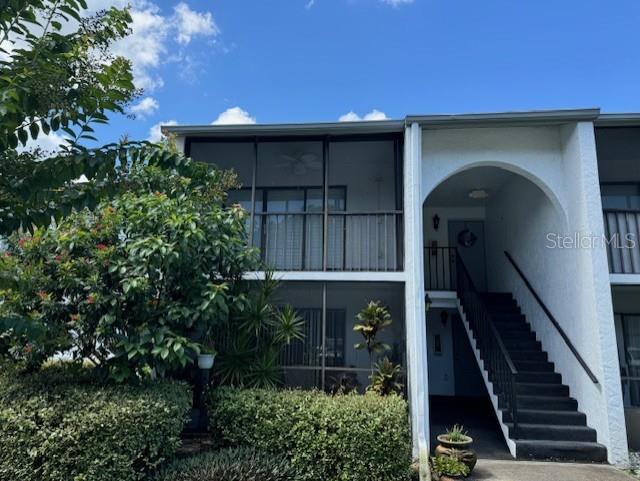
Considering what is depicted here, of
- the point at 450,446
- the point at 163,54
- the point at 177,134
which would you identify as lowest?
the point at 450,446

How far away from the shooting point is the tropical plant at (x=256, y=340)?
298 inches

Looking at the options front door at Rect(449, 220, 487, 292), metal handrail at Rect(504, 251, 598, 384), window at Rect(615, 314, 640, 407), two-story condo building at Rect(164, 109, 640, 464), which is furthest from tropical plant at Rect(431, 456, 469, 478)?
front door at Rect(449, 220, 487, 292)

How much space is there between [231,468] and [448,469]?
3200 millimetres

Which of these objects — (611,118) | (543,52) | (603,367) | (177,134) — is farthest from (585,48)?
(177,134)

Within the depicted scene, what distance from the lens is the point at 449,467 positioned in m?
6.33

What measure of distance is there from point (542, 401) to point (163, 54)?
1157 cm

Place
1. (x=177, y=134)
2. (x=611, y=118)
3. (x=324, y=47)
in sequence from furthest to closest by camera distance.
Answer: (x=324, y=47)
(x=177, y=134)
(x=611, y=118)

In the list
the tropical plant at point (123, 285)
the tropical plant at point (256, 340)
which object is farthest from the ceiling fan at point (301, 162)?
the tropical plant at point (123, 285)

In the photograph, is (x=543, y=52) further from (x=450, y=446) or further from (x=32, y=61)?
(x=32, y=61)

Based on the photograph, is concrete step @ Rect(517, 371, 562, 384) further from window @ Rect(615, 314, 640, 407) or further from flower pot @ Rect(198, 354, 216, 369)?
flower pot @ Rect(198, 354, 216, 369)

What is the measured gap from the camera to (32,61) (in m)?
3.59

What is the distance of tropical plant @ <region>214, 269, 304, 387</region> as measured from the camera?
24.8ft

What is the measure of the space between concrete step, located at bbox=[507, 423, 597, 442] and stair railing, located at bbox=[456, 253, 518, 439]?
154 millimetres

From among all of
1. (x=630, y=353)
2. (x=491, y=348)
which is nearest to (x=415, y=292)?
(x=491, y=348)
